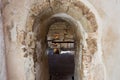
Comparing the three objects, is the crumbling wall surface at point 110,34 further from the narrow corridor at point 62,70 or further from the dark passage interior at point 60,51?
the narrow corridor at point 62,70

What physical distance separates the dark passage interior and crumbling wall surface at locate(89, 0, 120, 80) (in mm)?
2014

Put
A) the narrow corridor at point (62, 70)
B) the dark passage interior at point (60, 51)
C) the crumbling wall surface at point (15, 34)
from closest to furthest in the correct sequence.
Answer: the crumbling wall surface at point (15, 34) → the narrow corridor at point (62, 70) → the dark passage interior at point (60, 51)

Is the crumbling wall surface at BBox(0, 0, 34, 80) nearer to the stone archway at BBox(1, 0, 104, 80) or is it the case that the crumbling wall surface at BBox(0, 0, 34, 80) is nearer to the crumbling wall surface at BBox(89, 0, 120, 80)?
the stone archway at BBox(1, 0, 104, 80)

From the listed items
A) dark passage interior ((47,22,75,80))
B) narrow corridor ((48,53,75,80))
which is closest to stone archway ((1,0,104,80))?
dark passage interior ((47,22,75,80))

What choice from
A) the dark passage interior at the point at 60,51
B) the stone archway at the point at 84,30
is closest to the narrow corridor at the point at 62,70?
the dark passage interior at the point at 60,51

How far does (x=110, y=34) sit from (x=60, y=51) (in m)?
5.94

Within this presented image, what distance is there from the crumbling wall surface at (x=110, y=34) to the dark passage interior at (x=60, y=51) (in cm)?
201

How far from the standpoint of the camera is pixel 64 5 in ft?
5.51

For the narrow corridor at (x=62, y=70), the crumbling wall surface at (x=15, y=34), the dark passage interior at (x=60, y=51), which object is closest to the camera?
the crumbling wall surface at (x=15, y=34)

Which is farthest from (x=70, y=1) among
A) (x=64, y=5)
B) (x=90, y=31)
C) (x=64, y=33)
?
(x=64, y=33)

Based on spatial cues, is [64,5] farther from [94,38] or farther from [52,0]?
[94,38]

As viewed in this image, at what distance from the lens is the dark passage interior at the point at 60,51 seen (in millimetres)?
4660

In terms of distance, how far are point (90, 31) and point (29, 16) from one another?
19.3 inches

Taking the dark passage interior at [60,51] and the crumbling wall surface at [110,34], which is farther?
the dark passage interior at [60,51]
